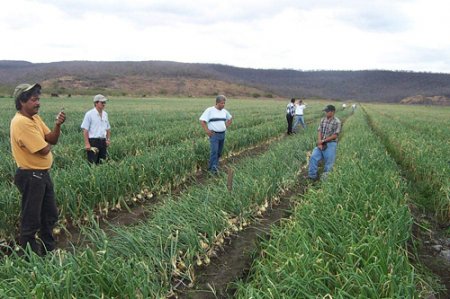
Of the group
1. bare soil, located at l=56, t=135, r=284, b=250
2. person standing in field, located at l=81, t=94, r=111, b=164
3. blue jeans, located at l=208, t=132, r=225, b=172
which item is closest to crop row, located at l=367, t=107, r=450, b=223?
blue jeans, located at l=208, t=132, r=225, b=172

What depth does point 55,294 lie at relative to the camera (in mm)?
2701

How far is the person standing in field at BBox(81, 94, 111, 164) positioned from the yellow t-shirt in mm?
2582

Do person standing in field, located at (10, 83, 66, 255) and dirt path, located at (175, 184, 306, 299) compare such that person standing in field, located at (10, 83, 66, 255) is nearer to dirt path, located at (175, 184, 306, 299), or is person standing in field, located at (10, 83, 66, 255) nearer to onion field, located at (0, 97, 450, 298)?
onion field, located at (0, 97, 450, 298)

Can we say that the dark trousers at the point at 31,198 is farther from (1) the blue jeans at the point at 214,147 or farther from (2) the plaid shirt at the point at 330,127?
(2) the plaid shirt at the point at 330,127

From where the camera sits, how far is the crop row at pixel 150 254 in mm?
2770

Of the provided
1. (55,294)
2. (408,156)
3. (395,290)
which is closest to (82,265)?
(55,294)

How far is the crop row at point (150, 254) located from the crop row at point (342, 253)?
2.30ft

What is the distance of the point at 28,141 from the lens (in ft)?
12.1

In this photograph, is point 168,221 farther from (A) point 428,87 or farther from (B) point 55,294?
(A) point 428,87

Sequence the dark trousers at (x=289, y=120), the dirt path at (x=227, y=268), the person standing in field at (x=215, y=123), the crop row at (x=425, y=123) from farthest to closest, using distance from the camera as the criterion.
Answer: the dark trousers at (x=289, y=120), the crop row at (x=425, y=123), the person standing in field at (x=215, y=123), the dirt path at (x=227, y=268)

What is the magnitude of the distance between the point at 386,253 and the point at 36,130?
354cm

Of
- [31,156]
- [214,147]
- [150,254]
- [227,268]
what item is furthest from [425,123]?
[31,156]

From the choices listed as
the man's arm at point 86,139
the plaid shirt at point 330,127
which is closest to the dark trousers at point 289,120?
the plaid shirt at point 330,127

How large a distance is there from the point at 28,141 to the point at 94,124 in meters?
3.08
